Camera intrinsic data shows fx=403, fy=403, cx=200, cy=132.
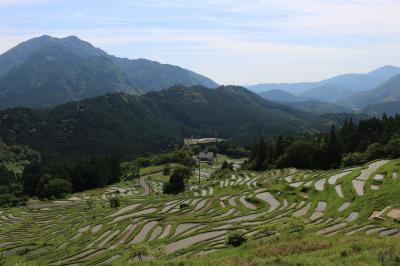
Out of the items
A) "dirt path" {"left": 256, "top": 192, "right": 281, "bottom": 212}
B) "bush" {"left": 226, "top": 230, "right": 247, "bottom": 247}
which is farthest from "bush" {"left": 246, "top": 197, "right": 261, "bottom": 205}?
"bush" {"left": 226, "top": 230, "right": 247, "bottom": 247}

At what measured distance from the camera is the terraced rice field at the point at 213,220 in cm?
4594

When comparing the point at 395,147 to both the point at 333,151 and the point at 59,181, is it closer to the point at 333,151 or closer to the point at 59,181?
the point at 333,151

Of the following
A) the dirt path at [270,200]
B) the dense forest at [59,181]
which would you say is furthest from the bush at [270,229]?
the dense forest at [59,181]

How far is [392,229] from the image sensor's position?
38000 mm

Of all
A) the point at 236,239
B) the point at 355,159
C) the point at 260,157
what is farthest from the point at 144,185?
the point at 236,239

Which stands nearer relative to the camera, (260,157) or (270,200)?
(270,200)

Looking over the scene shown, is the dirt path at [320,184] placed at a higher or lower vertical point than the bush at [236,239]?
lower

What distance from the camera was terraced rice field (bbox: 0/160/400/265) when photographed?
45.9m

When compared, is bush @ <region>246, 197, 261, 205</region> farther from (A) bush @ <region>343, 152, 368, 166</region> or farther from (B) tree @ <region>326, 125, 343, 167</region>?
(B) tree @ <region>326, 125, 343, 167</region>

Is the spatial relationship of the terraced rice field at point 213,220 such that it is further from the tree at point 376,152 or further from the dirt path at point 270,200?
the tree at point 376,152

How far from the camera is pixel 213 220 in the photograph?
62500mm

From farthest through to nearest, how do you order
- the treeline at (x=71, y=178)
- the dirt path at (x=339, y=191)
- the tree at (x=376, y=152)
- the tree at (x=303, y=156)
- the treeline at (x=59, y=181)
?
the treeline at (x=71, y=178) < the treeline at (x=59, y=181) < the tree at (x=303, y=156) < the tree at (x=376, y=152) < the dirt path at (x=339, y=191)

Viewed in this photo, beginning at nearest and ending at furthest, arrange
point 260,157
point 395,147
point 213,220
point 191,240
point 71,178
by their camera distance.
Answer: point 191,240, point 213,220, point 395,147, point 260,157, point 71,178

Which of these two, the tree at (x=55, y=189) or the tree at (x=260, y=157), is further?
the tree at (x=55, y=189)
